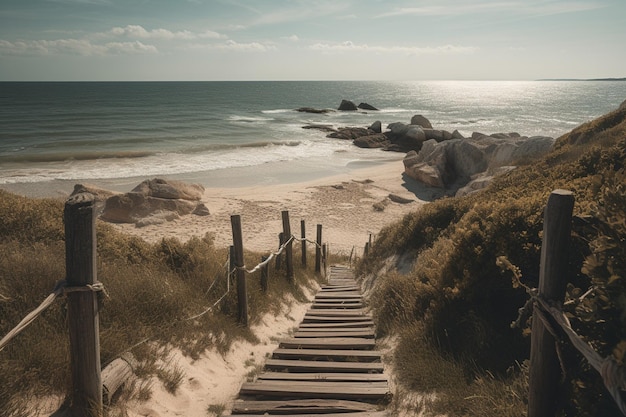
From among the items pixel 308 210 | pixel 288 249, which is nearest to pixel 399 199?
pixel 308 210

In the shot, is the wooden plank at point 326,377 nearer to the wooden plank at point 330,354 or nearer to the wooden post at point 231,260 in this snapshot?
the wooden plank at point 330,354

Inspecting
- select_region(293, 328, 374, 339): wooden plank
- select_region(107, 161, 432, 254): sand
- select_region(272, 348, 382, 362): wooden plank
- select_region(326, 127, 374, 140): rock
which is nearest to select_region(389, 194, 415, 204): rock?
select_region(107, 161, 432, 254): sand

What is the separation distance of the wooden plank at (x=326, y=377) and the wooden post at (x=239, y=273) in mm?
1732

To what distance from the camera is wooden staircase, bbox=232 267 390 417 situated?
3951 millimetres

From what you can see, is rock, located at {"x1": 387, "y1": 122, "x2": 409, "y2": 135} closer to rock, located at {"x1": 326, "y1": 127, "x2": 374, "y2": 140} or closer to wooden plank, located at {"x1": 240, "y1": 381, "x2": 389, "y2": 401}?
rock, located at {"x1": 326, "y1": 127, "x2": 374, "y2": 140}

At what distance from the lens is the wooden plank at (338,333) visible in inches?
243

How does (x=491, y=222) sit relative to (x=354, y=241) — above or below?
above

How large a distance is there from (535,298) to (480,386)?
1.38m

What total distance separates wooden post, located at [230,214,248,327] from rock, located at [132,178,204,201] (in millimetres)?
16164

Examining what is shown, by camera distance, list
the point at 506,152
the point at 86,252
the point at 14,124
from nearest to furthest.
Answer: the point at 86,252 < the point at 506,152 < the point at 14,124

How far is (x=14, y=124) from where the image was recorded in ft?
168

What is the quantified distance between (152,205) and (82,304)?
18.3m

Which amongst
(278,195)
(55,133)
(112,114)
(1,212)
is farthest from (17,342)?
(112,114)

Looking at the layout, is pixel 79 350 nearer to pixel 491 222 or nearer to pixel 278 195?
pixel 491 222
